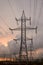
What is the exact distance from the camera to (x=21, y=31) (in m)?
40.7

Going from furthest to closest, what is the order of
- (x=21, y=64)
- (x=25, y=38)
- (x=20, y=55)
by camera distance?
(x=21, y=64) → (x=20, y=55) → (x=25, y=38)

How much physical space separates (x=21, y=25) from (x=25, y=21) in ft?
2.87

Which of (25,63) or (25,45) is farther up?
(25,45)

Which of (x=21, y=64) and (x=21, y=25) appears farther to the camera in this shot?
(x=21, y=64)

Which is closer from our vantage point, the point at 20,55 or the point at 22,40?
the point at 22,40

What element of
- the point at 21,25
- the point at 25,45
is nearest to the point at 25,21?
the point at 21,25

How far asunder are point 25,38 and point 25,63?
11.2m

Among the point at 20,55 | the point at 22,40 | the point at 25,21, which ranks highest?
the point at 25,21

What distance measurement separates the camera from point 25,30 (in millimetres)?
41094

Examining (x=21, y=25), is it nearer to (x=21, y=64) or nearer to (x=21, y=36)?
(x=21, y=36)

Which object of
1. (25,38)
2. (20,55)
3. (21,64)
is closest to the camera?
(25,38)

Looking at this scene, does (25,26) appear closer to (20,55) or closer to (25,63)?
(20,55)

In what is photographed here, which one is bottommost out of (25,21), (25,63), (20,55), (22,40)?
(25,63)

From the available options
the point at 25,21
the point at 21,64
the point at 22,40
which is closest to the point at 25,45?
the point at 22,40
